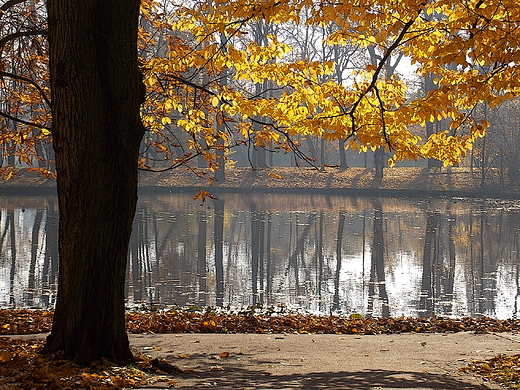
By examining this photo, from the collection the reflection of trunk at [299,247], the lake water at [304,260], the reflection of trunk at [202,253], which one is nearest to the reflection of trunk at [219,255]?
the lake water at [304,260]

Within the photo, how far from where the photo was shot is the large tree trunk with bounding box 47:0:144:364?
5453 millimetres

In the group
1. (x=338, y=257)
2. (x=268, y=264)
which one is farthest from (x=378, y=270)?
(x=268, y=264)

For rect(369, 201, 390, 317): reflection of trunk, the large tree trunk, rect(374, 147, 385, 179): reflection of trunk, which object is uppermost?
rect(374, 147, 385, 179): reflection of trunk

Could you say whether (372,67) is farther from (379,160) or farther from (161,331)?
(379,160)

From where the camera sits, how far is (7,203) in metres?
33.6

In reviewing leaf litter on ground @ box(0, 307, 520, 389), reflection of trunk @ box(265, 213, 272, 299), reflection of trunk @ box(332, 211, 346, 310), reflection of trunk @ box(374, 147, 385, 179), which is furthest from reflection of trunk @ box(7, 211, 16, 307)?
reflection of trunk @ box(374, 147, 385, 179)

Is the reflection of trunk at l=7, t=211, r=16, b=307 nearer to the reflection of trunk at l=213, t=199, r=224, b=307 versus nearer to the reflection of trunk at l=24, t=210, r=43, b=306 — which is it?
the reflection of trunk at l=24, t=210, r=43, b=306

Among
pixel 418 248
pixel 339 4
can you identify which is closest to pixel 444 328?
pixel 339 4

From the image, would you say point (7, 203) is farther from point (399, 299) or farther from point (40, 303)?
point (399, 299)

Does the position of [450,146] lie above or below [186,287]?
above

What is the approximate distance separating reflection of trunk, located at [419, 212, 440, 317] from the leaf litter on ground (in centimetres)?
173

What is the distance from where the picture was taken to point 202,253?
60.0 ft

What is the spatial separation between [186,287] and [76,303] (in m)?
8.34

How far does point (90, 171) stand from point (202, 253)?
12977 millimetres
